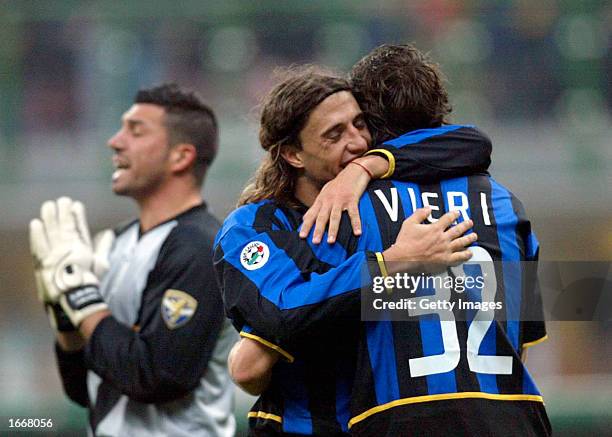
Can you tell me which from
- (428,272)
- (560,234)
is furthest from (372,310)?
(560,234)

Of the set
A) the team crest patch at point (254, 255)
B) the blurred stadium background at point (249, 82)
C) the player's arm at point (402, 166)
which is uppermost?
the blurred stadium background at point (249, 82)

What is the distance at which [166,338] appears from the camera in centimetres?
371

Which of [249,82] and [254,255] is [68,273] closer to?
[254,255]

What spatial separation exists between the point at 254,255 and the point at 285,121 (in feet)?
1.45

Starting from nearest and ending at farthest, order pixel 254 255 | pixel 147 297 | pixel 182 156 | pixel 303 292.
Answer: pixel 303 292, pixel 254 255, pixel 147 297, pixel 182 156

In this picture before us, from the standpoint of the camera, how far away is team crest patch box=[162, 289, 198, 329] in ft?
12.2

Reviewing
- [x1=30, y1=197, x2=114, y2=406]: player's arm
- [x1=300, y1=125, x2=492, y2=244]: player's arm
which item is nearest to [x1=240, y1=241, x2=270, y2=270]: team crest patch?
[x1=300, y1=125, x2=492, y2=244]: player's arm

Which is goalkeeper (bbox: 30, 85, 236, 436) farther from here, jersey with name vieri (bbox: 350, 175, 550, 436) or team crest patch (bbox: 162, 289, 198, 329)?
jersey with name vieri (bbox: 350, 175, 550, 436)

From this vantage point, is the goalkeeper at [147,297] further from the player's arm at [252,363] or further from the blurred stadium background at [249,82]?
the blurred stadium background at [249,82]

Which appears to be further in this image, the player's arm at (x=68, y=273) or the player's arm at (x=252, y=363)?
the player's arm at (x=68, y=273)

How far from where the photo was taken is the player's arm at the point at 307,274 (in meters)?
2.35

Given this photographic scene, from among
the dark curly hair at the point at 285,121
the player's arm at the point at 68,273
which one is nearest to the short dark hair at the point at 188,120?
the player's arm at the point at 68,273

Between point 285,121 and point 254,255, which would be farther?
point 285,121

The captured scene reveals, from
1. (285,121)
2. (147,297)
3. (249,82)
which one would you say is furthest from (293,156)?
(249,82)
